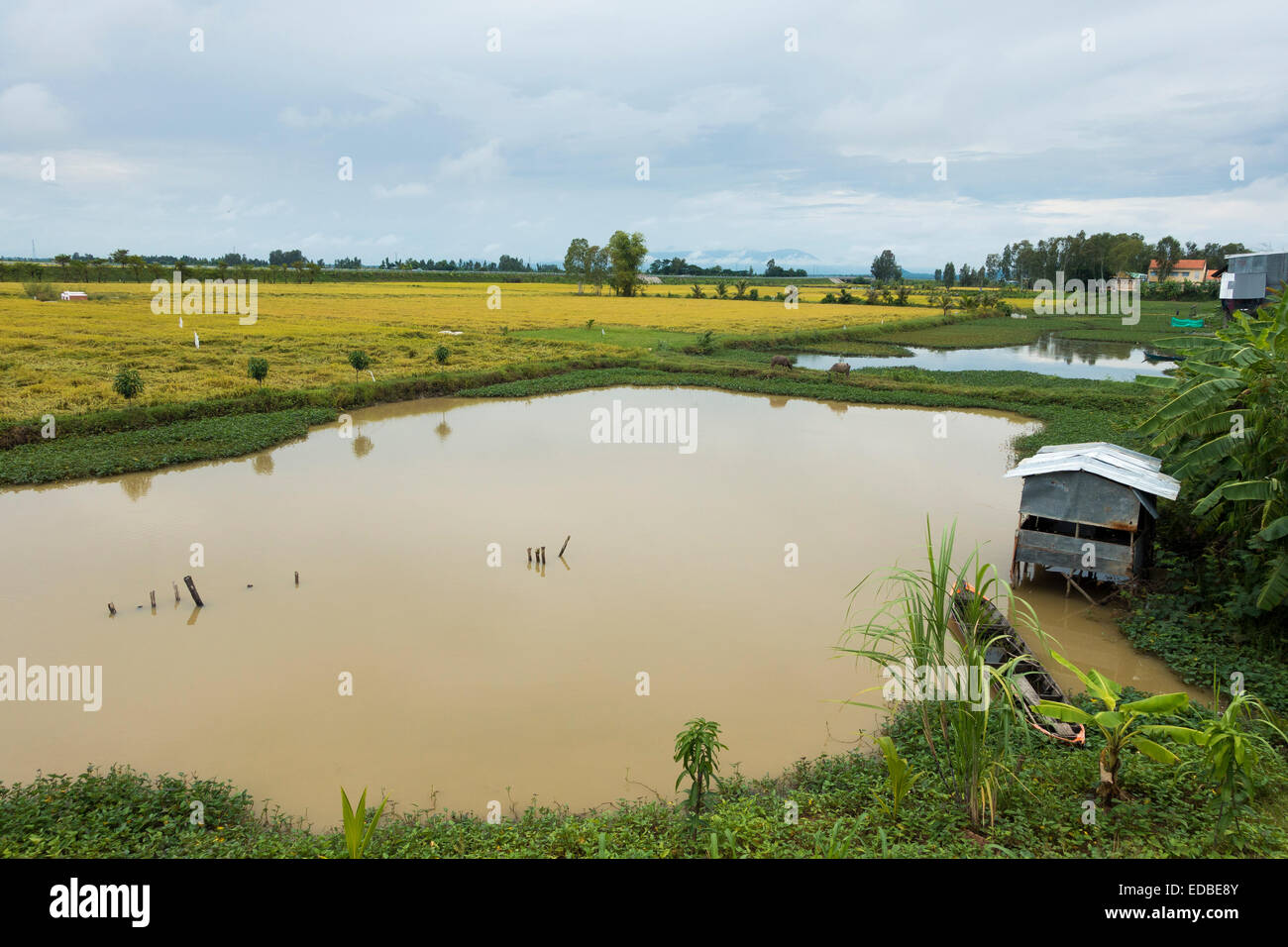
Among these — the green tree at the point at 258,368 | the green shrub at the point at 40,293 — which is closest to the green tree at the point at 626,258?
the green shrub at the point at 40,293

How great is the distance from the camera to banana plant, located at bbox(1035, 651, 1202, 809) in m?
3.86

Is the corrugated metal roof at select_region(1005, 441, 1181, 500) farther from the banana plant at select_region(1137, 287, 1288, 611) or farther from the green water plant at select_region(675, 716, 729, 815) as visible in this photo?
the green water plant at select_region(675, 716, 729, 815)

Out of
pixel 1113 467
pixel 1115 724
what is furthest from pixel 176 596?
pixel 1113 467

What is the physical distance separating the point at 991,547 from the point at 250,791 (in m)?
8.68

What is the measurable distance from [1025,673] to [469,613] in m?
5.20

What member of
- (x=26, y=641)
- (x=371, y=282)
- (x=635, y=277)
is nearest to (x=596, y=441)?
(x=26, y=641)

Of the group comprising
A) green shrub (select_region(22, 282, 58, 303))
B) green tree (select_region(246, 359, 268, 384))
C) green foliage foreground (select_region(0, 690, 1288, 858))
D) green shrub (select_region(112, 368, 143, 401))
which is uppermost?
green shrub (select_region(22, 282, 58, 303))

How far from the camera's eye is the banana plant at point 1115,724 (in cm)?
386

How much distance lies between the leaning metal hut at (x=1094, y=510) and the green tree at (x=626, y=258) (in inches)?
1974

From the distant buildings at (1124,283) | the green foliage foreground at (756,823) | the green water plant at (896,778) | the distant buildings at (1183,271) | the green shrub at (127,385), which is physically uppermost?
the distant buildings at (1183,271)

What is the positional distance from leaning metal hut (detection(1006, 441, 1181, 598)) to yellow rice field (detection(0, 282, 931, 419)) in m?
16.5

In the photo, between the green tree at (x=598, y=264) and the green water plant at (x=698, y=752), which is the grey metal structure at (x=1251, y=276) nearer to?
the green water plant at (x=698, y=752)

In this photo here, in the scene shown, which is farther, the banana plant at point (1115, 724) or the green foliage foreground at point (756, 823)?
the green foliage foreground at point (756, 823)

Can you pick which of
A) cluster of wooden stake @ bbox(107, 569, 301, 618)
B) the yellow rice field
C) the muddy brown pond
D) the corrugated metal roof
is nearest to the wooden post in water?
cluster of wooden stake @ bbox(107, 569, 301, 618)
